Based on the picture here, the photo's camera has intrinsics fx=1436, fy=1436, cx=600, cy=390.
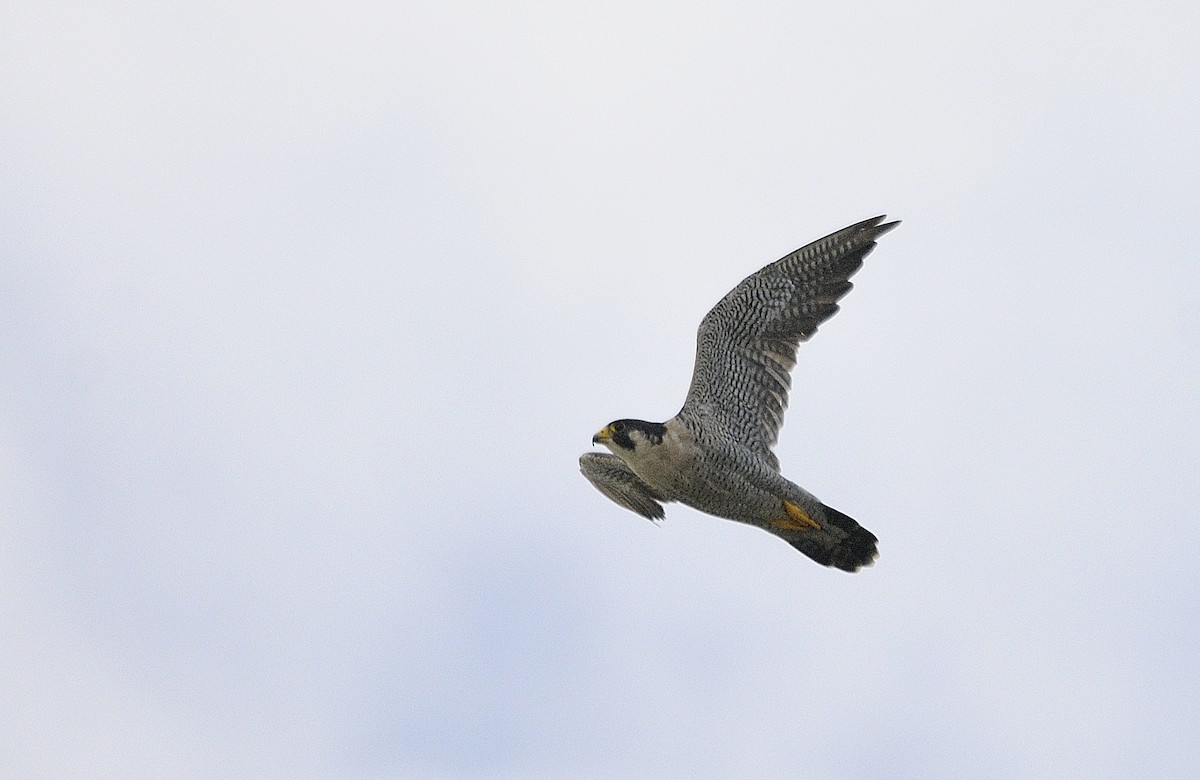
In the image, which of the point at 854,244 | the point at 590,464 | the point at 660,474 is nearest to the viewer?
the point at 660,474

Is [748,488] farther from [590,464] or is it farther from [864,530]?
[590,464]

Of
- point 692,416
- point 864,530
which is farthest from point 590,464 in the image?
point 864,530

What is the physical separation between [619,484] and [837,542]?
2.60 metres

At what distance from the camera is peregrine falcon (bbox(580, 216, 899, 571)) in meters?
12.6

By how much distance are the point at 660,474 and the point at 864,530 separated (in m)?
1.99

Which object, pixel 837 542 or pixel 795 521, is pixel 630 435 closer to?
pixel 795 521

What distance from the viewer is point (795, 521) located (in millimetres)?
12875

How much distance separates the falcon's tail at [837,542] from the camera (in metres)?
12.9

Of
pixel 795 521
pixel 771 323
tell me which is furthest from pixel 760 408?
pixel 795 521

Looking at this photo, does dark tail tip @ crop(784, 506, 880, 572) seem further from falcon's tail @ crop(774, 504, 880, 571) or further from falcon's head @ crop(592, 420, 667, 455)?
falcon's head @ crop(592, 420, 667, 455)

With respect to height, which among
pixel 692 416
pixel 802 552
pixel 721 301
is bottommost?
pixel 802 552

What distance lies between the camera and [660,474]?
1252 cm

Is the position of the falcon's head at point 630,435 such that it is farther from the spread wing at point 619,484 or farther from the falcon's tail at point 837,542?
the spread wing at point 619,484

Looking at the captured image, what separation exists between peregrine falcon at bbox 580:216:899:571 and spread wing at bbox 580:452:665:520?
0.08m
